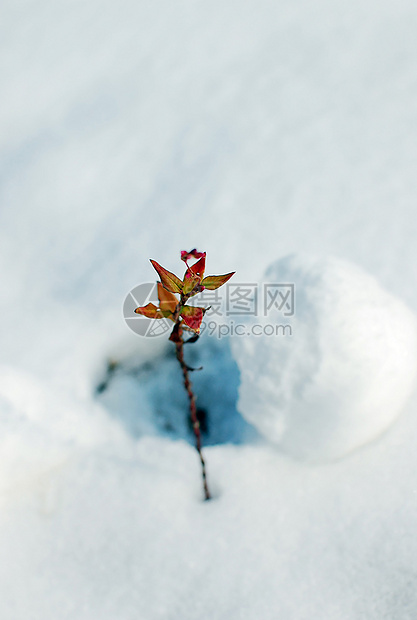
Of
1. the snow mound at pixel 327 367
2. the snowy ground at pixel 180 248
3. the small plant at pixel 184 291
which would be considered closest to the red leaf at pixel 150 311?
the small plant at pixel 184 291

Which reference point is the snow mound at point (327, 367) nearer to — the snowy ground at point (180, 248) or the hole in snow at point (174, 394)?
the snowy ground at point (180, 248)

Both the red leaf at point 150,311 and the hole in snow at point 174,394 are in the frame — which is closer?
the red leaf at point 150,311

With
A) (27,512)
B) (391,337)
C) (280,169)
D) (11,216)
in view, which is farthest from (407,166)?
(27,512)

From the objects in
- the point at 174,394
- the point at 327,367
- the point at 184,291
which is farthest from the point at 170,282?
the point at 174,394

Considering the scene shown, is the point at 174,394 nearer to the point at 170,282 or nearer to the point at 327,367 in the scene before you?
the point at 327,367

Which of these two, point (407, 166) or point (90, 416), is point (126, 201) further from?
point (407, 166)
